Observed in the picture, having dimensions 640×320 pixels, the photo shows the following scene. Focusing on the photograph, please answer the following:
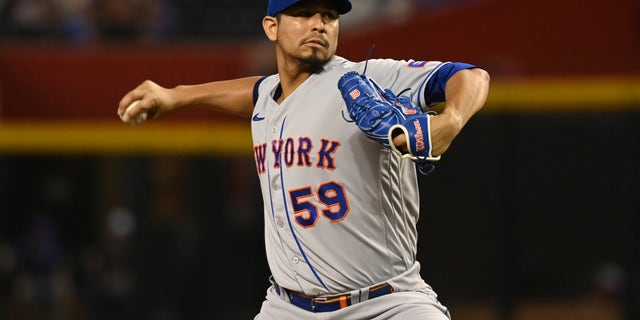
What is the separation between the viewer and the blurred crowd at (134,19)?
31.8 feet

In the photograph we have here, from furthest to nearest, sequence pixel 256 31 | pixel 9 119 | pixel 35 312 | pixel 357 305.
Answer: pixel 256 31, pixel 9 119, pixel 35 312, pixel 357 305

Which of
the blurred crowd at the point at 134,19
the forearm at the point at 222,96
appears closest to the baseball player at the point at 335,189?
the forearm at the point at 222,96

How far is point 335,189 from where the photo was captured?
128 inches

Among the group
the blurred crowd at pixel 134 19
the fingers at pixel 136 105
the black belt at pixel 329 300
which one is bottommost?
the black belt at pixel 329 300

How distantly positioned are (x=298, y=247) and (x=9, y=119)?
6.52 m

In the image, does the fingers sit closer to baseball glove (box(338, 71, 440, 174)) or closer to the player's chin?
the player's chin

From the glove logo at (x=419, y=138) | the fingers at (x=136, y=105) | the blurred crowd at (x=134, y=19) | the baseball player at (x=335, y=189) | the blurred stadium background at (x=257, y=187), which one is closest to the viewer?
the glove logo at (x=419, y=138)

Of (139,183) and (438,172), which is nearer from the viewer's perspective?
(438,172)

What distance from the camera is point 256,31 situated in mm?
10133

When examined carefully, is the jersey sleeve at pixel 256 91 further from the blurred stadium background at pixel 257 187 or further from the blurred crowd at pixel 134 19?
the blurred crowd at pixel 134 19

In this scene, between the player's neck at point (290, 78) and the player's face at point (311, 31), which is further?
the player's neck at point (290, 78)

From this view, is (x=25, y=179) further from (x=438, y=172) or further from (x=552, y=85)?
(x=552, y=85)

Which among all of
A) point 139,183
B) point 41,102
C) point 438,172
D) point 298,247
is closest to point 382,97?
point 298,247

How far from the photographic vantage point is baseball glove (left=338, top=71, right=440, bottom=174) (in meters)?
2.79
